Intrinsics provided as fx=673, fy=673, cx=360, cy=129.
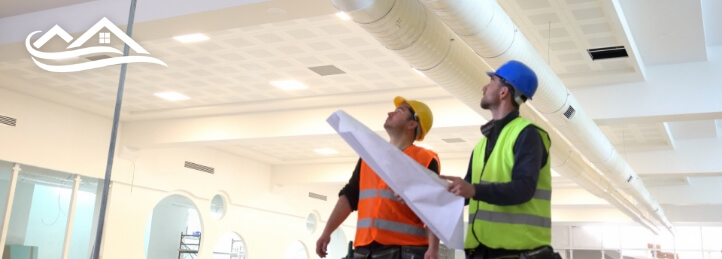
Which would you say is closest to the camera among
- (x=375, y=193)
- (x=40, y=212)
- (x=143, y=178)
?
(x=375, y=193)

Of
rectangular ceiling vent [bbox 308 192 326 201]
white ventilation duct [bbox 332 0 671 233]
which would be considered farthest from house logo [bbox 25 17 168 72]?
rectangular ceiling vent [bbox 308 192 326 201]

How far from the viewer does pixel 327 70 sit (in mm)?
8906

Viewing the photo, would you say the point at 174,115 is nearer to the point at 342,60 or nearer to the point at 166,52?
the point at 166,52

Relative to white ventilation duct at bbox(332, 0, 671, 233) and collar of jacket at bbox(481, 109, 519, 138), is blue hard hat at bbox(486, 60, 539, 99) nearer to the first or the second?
collar of jacket at bbox(481, 109, 519, 138)

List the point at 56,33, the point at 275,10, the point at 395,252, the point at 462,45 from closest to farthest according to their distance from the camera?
1. the point at 395,252
2. the point at 275,10
3. the point at 462,45
4. the point at 56,33

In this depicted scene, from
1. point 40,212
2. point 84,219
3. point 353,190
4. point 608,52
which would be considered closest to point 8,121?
point 40,212

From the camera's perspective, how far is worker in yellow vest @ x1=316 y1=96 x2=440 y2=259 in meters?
2.93

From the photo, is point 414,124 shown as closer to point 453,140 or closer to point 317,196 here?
point 453,140

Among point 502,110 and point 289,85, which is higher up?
point 289,85

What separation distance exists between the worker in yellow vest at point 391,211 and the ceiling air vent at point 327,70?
5595 mm

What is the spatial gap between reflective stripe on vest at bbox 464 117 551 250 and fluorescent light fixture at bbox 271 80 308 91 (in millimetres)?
7288

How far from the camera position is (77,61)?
8.68 metres

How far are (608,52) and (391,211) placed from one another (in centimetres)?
554

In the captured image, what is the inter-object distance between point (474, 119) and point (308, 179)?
24.5 feet
